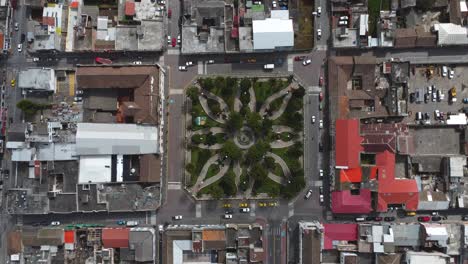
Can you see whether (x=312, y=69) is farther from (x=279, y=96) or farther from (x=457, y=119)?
(x=457, y=119)

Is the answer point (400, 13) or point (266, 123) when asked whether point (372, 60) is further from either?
point (266, 123)

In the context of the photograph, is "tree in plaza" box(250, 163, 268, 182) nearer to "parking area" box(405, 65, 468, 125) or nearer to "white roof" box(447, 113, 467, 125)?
"parking area" box(405, 65, 468, 125)

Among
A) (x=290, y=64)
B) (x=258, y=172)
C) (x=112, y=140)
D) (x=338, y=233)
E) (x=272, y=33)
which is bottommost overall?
(x=338, y=233)

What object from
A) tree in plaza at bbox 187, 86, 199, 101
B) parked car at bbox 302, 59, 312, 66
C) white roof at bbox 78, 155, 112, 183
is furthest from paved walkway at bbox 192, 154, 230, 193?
parked car at bbox 302, 59, 312, 66

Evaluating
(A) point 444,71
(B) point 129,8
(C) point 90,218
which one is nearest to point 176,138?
(C) point 90,218

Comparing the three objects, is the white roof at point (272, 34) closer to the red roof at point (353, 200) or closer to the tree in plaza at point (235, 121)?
the tree in plaza at point (235, 121)

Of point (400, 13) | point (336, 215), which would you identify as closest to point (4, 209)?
point (336, 215)
